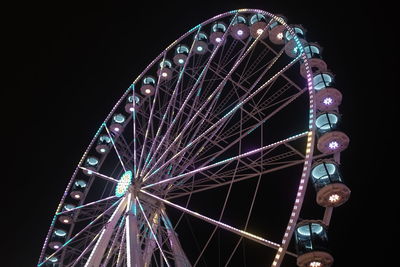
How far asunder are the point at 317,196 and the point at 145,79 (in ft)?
27.3

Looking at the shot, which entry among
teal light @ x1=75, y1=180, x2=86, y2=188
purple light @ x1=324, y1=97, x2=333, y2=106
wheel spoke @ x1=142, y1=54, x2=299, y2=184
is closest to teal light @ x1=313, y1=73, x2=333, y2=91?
purple light @ x1=324, y1=97, x2=333, y2=106

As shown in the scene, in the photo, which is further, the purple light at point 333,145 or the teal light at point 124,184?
the teal light at point 124,184

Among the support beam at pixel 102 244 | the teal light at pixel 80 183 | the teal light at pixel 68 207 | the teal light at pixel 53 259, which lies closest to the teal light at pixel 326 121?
the support beam at pixel 102 244

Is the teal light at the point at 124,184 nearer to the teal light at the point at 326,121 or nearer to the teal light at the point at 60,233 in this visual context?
the teal light at the point at 60,233

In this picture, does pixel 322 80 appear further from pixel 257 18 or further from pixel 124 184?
pixel 124 184

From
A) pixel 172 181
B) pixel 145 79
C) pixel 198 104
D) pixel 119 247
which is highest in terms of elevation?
pixel 145 79

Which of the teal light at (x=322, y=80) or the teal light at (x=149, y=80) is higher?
the teal light at (x=149, y=80)

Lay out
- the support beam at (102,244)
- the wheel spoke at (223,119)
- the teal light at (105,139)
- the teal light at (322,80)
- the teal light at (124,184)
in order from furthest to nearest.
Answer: the teal light at (105,139)
the teal light at (124,184)
the wheel spoke at (223,119)
the teal light at (322,80)
the support beam at (102,244)

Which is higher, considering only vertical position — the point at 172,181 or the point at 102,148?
the point at 102,148

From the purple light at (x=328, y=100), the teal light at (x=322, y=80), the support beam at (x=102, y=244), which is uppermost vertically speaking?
the teal light at (x=322, y=80)

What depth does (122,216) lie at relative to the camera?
445 inches

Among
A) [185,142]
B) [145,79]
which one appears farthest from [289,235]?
[145,79]

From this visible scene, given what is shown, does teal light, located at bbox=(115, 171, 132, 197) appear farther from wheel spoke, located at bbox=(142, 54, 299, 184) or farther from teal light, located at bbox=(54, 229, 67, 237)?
teal light, located at bbox=(54, 229, 67, 237)

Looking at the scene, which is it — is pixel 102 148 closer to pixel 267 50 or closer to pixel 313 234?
pixel 267 50
